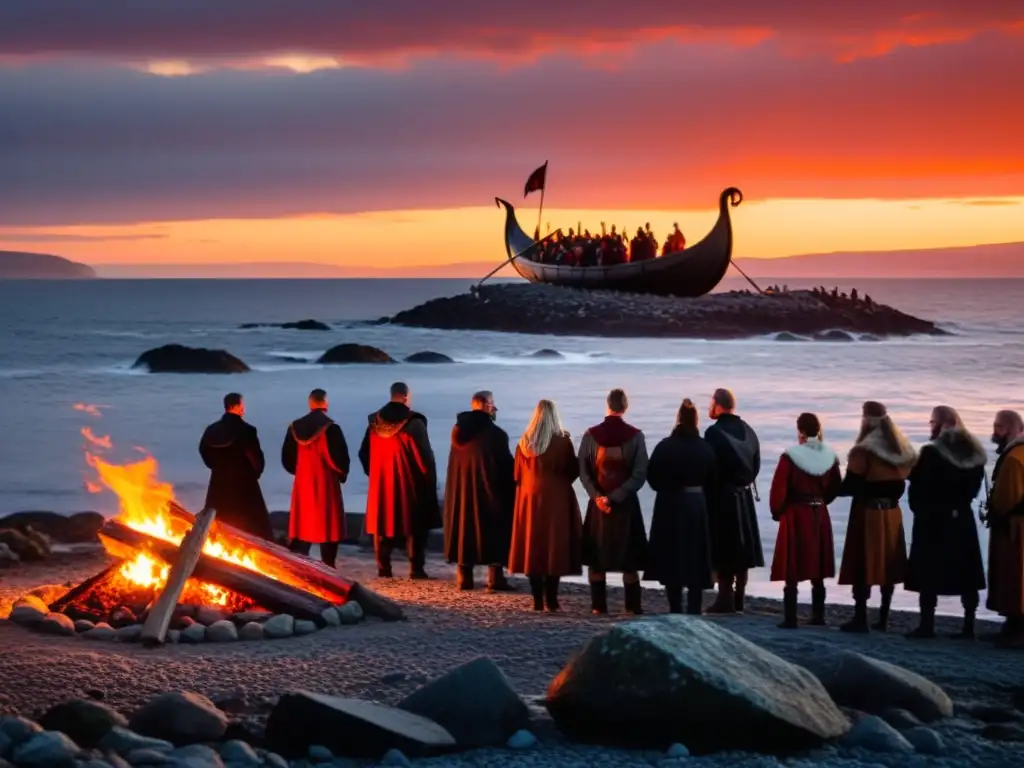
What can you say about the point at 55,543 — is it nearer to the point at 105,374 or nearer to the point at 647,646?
the point at 647,646

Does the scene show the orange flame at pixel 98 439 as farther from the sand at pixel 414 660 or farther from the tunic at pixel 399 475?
the sand at pixel 414 660

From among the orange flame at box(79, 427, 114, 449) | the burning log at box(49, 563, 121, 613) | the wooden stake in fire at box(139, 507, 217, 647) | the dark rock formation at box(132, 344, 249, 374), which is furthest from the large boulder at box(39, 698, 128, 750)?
the dark rock formation at box(132, 344, 249, 374)

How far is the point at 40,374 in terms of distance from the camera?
207 feet

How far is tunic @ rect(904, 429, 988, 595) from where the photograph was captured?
34.4 ft

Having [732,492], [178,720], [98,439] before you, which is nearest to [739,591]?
[732,492]

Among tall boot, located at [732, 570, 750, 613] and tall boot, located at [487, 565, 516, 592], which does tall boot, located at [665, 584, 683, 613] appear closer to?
tall boot, located at [732, 570, 750, 613]

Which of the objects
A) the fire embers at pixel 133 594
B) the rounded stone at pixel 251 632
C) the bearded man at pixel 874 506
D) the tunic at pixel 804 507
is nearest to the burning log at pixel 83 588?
the fire embers at pixel 133 594

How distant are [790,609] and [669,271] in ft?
167

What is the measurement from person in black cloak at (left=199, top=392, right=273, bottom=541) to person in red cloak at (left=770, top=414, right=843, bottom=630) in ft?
15.3

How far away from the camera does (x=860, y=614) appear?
35.4 ft

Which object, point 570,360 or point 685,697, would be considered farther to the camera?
Answer: point 570,360

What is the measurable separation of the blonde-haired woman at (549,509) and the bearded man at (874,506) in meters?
2.03

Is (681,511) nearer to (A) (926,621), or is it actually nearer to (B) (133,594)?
(A) (926,621)

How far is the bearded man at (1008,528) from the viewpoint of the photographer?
10.2 meters
